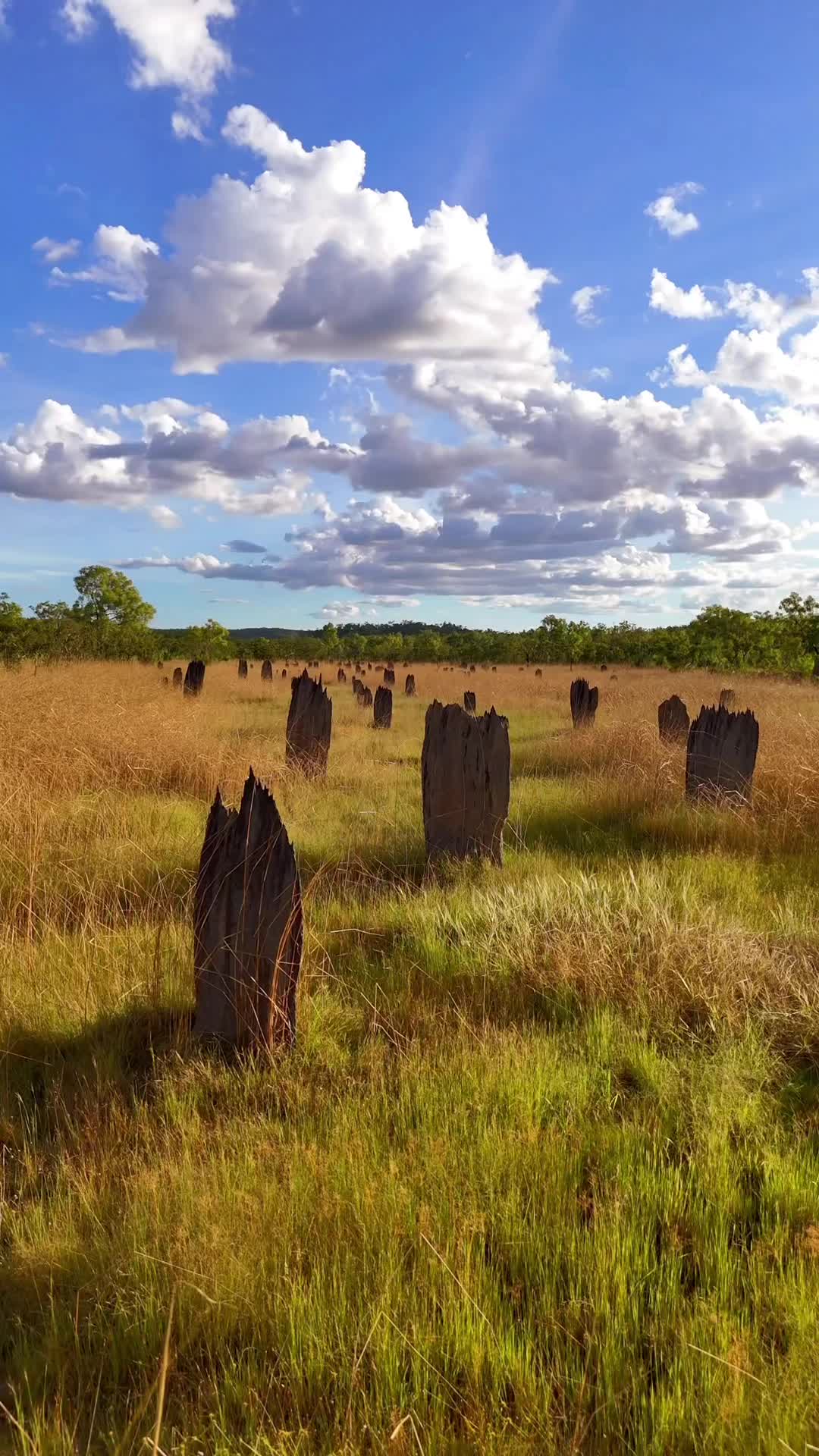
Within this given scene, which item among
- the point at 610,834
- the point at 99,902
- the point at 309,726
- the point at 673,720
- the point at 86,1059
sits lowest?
the point at 86,1059

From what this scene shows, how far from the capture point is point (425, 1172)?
7.70 feet

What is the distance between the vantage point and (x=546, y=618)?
199ft

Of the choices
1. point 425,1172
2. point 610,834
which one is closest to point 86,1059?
point 425,1172

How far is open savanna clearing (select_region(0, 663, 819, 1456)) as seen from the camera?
1743 millimetres

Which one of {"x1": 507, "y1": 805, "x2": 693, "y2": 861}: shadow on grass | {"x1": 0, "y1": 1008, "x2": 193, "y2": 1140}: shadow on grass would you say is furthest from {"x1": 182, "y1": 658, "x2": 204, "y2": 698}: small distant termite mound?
{"x1": 0, "y1": 1008, "x2": 193, "y2": 1140}: shadow on grass

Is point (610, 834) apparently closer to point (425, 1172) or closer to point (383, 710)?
point (425, 1172)

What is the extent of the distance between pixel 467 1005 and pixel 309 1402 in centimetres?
193

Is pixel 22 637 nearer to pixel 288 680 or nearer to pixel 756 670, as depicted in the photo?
pixel 288 680

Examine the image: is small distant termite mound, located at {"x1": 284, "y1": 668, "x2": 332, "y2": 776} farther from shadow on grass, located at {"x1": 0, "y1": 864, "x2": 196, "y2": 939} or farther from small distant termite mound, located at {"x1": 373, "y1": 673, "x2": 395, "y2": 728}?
small distant termite mound, located at {"x1": 373, "y1": 673, "x2": 395, "y2": 728}

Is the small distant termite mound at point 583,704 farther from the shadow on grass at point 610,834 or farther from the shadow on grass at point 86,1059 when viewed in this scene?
the shadow on grass at point 86,1059

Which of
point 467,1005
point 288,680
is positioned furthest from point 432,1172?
point 288,680

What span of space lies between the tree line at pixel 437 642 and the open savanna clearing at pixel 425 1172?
13.7 m

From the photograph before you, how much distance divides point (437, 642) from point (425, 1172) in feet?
206

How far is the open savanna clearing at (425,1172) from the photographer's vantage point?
1.74 metres
